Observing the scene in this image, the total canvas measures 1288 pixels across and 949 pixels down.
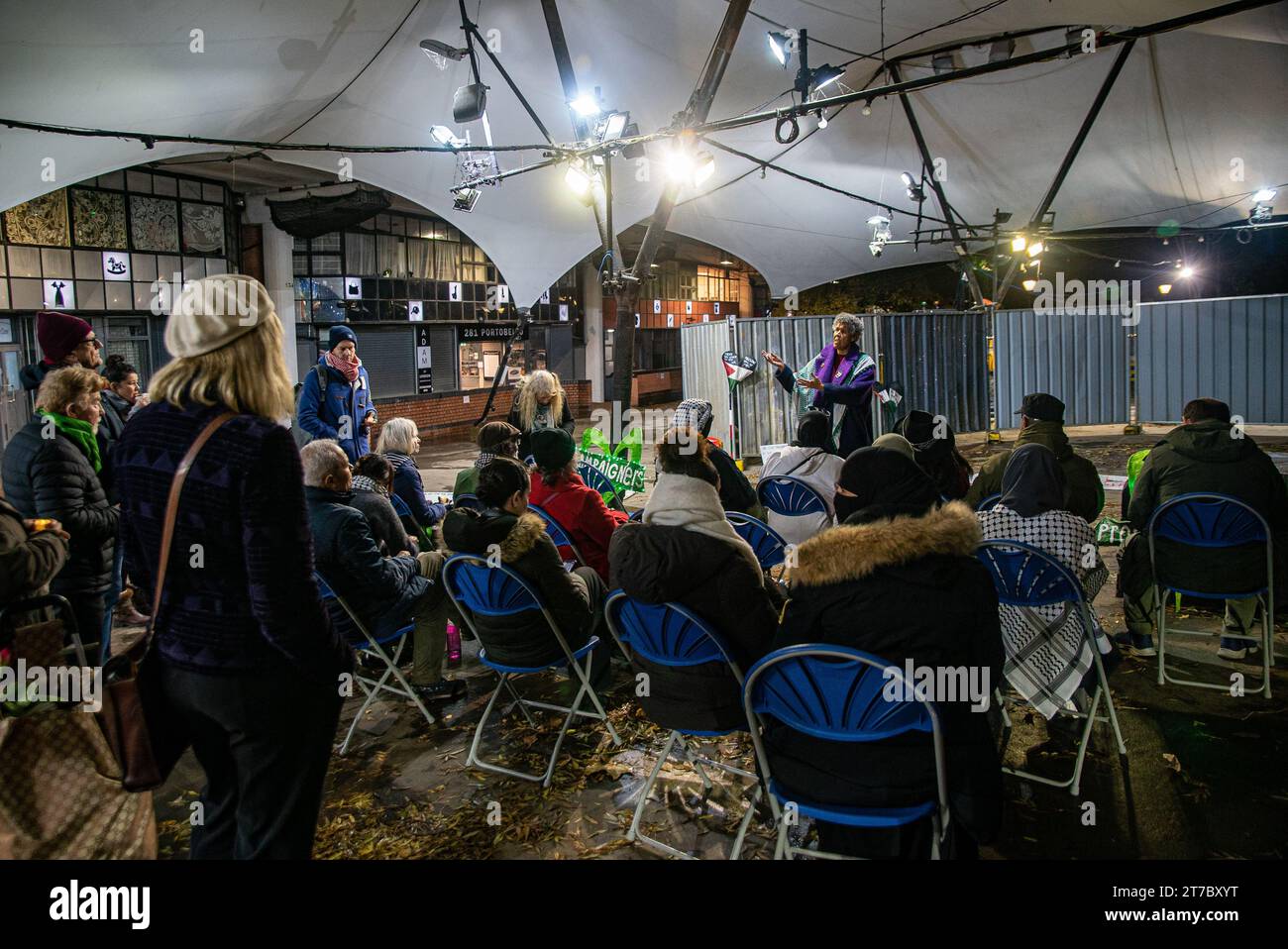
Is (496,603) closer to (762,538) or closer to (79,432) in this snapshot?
(762,538)

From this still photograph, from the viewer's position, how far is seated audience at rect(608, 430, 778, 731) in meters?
2.66

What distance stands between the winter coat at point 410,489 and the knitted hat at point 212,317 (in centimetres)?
296

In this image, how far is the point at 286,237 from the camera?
14039mm

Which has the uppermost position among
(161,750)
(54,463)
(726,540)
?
(54,463)

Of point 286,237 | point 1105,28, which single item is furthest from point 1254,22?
point 286,237

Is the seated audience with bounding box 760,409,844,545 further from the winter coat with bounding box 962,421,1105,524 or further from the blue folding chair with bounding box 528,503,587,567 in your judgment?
the blue folding chair with bounding box 528,503,587,567

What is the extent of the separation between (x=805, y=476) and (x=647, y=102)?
27.4 ft

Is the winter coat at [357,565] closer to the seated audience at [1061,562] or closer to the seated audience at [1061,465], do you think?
the seated audience at [1061,562]

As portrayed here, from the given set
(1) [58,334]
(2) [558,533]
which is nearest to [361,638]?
(2) [558,533]

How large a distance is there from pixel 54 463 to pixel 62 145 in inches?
190

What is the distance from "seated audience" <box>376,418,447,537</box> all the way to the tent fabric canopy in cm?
395

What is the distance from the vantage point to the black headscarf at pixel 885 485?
7.52 ft

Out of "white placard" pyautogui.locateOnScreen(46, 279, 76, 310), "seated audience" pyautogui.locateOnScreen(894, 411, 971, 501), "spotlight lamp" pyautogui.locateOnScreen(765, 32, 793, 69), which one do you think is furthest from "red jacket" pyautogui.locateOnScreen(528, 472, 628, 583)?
"white placard" pyautogui.locateOnScreen(46, 279, 76, 310)
